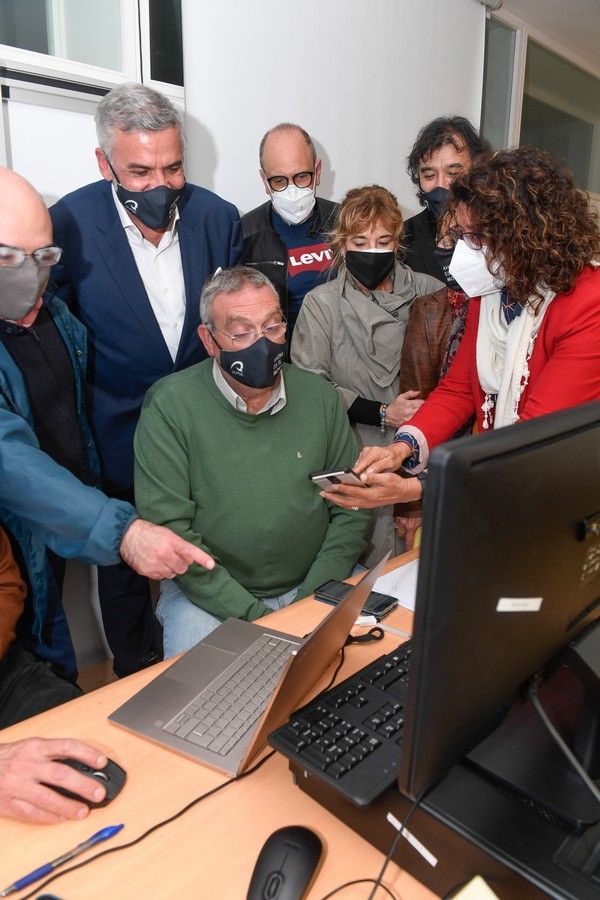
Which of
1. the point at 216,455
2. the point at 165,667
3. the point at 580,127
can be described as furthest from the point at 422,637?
the point at 580,127

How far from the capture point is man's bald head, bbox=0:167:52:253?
4.92 feet

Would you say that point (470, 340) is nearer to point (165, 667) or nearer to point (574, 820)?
point (165, 667)

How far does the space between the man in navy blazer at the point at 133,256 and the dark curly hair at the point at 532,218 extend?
956 millimetres

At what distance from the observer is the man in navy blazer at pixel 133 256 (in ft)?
6.19

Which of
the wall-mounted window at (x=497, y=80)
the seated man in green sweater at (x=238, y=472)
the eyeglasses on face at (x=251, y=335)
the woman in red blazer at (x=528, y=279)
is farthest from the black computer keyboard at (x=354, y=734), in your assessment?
the wall-mounted window at (x=497, y=80)

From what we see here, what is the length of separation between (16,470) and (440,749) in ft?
3.46

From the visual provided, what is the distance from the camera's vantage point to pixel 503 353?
1536mm

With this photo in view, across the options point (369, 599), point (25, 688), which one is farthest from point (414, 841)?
point (25, 688)

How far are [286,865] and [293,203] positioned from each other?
2.11m

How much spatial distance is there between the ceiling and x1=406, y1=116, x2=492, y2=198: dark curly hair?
8.11ft

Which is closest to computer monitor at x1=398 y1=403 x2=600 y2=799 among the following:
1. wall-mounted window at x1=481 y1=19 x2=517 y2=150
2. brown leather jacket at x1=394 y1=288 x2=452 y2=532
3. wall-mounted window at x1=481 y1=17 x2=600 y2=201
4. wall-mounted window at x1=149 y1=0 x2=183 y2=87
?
brown leather jacket at x1=394 y1=288 x2=452 y2=532

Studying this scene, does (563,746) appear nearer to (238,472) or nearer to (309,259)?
(238,472)

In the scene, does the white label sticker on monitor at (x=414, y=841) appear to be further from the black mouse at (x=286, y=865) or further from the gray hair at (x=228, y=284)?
the gray hair at (x=228, y=284)

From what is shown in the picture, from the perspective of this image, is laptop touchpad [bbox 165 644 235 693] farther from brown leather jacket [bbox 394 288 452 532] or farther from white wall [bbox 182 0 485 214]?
white wall [bbox 182 0 485 214]
